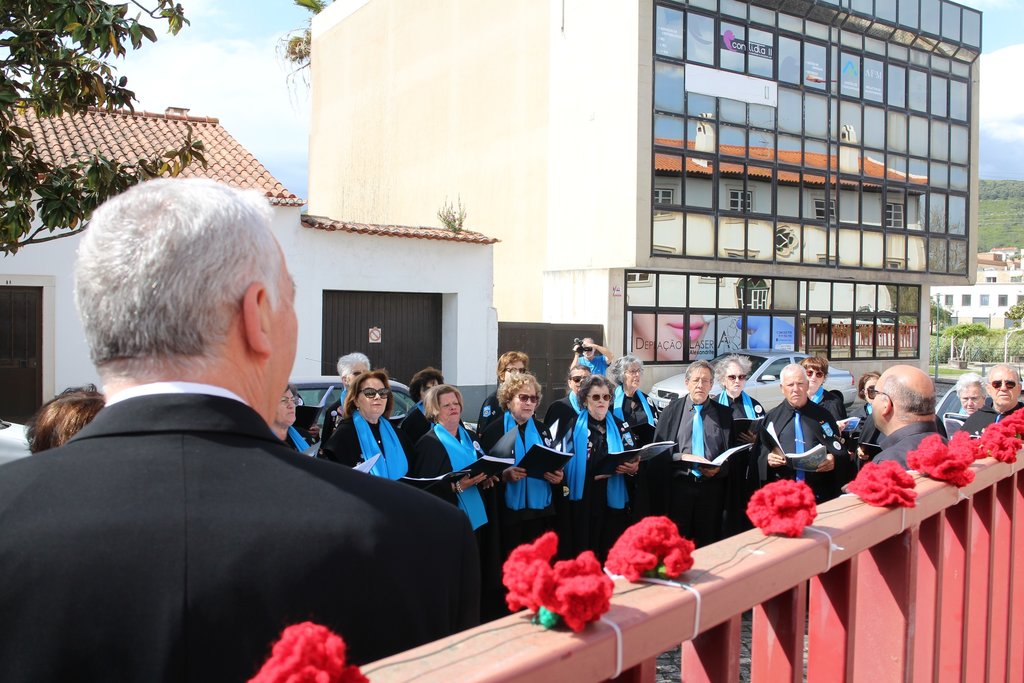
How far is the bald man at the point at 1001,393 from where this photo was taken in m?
6.98

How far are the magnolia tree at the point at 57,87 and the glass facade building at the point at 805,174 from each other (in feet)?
50.8

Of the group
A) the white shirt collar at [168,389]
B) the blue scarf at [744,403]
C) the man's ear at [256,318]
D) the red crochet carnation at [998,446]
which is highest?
the man's ear at [256,318]

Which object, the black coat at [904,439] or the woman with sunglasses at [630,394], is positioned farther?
the woman with sunglasses at [630,394]

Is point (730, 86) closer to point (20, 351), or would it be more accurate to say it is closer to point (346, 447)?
point (20, 351)

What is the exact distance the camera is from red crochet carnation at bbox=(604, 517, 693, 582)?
1.34 m

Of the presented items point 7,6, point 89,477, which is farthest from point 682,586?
point 7,6

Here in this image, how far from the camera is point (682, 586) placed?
4.31 feet

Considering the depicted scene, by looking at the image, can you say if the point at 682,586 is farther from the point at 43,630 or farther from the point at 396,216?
the point at 396,216

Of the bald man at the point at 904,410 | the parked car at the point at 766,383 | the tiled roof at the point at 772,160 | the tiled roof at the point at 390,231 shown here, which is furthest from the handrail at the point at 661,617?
the tiled roof at the point at 772,160

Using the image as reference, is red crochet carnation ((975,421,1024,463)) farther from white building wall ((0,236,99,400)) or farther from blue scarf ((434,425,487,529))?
white building wall ((0,236,99,400))

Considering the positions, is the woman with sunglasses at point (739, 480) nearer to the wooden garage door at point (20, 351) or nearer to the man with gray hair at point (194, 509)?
the man with gray hair at point (194, 509)

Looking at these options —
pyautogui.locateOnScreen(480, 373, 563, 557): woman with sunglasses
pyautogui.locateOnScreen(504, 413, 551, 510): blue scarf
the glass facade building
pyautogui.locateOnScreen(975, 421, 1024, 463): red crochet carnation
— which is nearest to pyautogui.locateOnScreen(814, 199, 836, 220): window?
the glass facade building

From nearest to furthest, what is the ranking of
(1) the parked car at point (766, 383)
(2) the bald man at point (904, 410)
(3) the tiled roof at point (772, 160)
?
(2) the bald man at point (904, 410)
(1) the parked car at point (766, 383)
(3) the tiled roof at point (772, 160)

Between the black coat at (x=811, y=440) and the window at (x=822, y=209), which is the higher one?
the window at (x=822, y=209)
